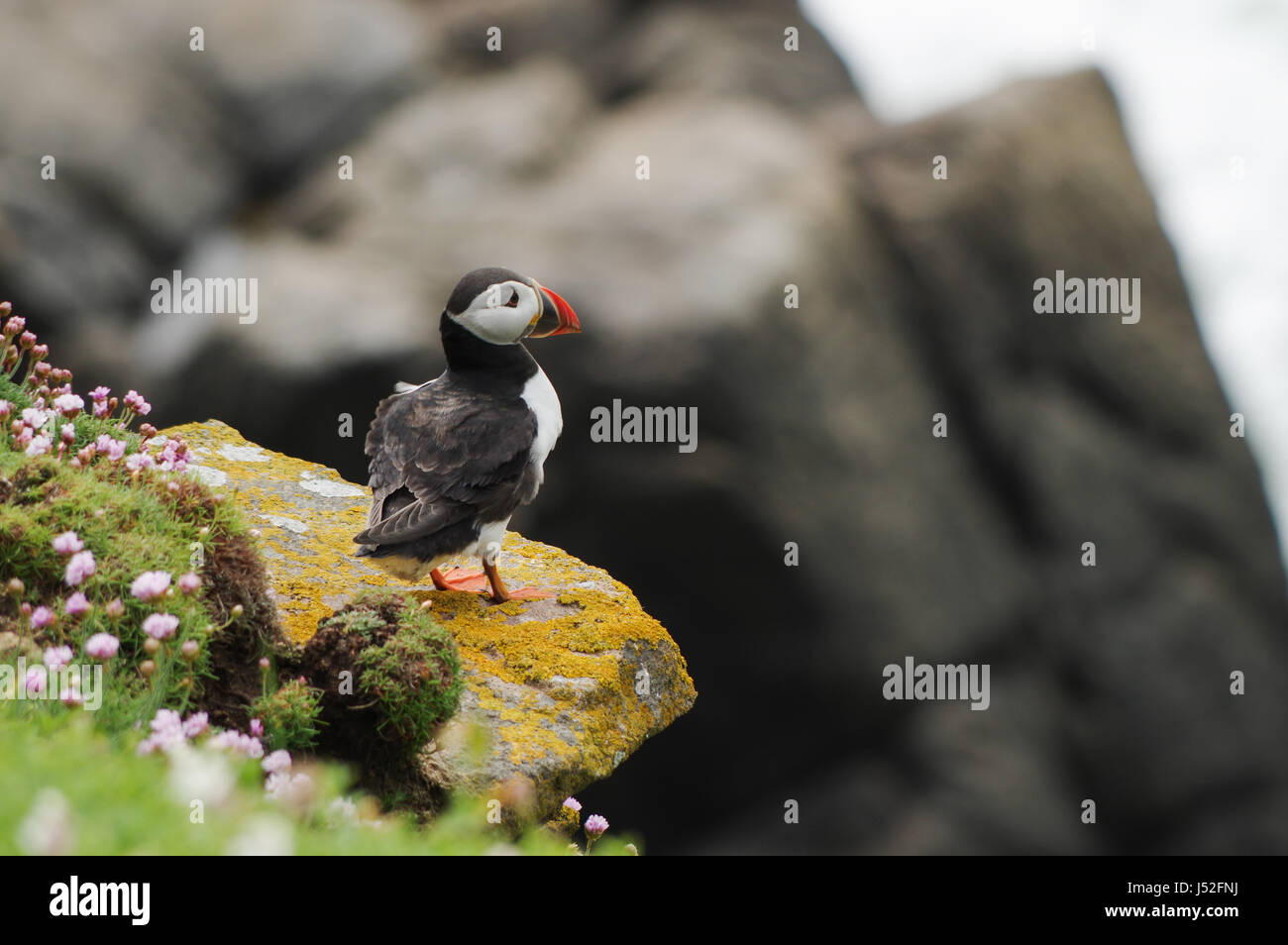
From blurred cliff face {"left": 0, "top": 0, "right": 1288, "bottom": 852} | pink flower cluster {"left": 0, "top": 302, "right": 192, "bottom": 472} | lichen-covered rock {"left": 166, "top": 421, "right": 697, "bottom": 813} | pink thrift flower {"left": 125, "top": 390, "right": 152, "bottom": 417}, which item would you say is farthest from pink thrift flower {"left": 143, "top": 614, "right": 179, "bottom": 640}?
blurred cliff face {"left": 0, "top": 0, "right": 1288, "bottom": 852}

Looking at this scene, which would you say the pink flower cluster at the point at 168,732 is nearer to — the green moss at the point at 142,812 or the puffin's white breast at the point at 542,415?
the green moss at the point at 142,812

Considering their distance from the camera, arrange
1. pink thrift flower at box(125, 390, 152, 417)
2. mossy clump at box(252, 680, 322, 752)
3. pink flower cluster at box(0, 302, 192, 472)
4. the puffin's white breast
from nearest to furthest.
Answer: mossy clump at box(252, 680, 322, 752) < pink flower cluster at box(0, 302, 192, 472) < pink thrift flower at box(125, 390, 152, 417) < the puffin's white breast

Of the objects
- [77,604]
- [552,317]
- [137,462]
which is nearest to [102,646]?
[77,604]

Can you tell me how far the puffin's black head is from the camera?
5.32 metres

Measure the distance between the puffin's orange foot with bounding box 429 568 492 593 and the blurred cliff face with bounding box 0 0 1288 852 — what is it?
598 centimetres

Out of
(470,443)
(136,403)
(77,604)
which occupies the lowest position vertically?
(77,604)

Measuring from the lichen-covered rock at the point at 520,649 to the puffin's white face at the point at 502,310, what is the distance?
126cm

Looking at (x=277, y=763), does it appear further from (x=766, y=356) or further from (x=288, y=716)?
(x=766, y=356)

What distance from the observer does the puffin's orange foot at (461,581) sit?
544 cm

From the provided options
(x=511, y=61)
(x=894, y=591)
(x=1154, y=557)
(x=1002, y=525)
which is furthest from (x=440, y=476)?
(x=511, y=61)

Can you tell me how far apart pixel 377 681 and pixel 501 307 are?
204 centimetres

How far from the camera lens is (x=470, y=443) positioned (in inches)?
202

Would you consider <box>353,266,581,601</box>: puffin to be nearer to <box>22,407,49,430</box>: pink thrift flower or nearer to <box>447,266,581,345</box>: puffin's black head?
<box>447,266,581,345</box>: puffin's black head

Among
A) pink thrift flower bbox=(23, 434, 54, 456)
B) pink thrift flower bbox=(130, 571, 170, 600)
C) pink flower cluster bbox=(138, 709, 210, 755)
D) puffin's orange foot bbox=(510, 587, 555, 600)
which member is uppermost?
pink thrift flower bbox=(23, 434, 54, 456)
